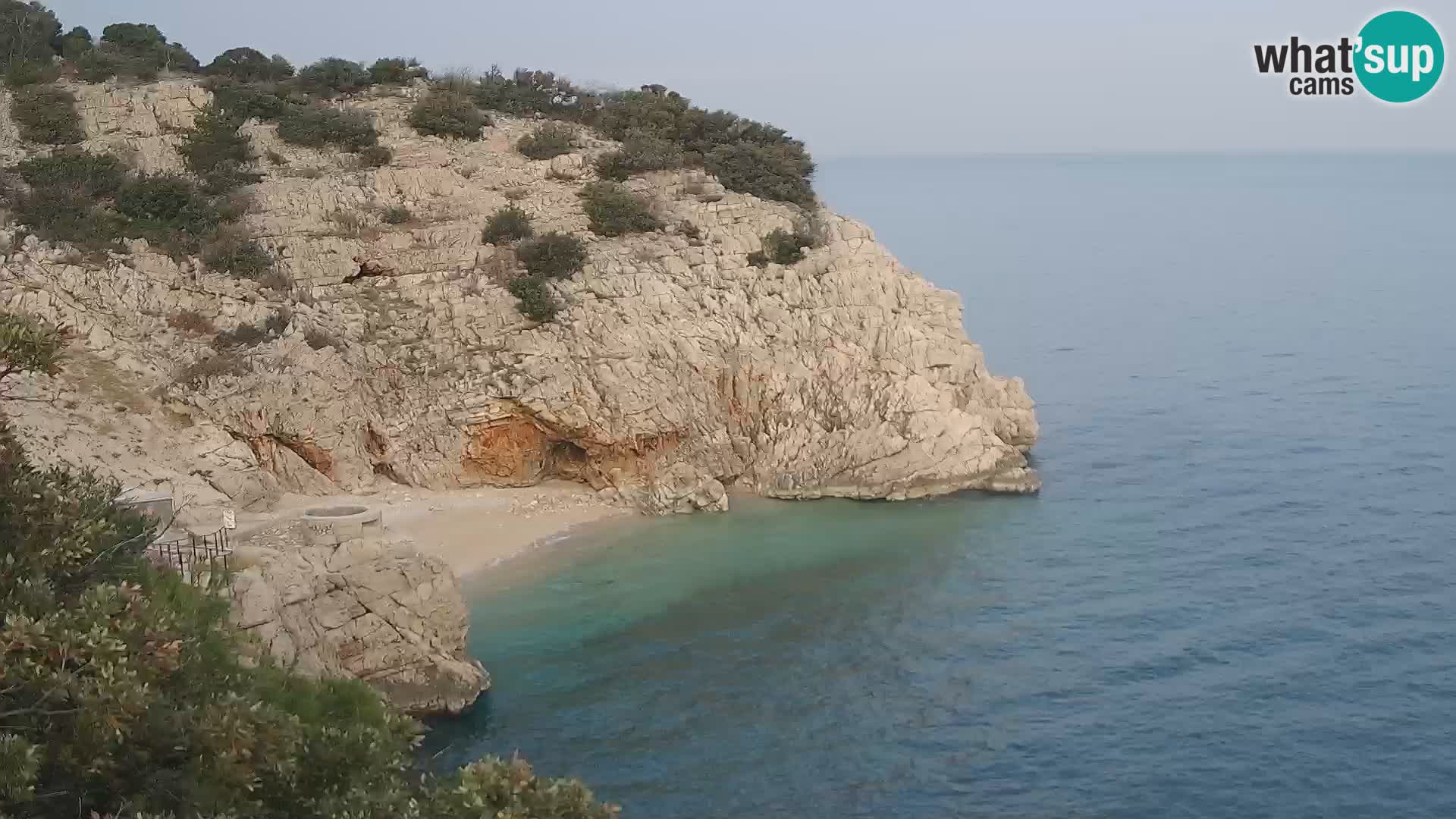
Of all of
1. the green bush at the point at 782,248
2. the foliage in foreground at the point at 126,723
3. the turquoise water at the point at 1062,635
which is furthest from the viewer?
the green bush at the point at 782,248

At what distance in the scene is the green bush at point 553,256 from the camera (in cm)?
3412

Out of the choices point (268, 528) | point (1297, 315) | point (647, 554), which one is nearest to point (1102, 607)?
point (647, 554)

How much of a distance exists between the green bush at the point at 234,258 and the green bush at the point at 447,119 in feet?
25.6

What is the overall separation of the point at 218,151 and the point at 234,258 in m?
5.03

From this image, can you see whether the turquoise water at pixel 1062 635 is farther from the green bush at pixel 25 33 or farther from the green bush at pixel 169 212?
the green bush at pixel 25 33

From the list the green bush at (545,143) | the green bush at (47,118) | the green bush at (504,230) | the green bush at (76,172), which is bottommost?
the green bush at (504,230)

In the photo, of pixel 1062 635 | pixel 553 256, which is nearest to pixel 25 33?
pixel 553 256

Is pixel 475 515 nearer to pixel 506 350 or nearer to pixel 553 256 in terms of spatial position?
pixel 506 350

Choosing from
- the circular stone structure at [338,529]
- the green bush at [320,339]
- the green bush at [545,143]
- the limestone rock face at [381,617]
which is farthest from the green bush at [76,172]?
the limestone rock face at [381,617]

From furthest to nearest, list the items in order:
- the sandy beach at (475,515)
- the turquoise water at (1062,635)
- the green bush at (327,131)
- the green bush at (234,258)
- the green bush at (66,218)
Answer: the green bush at (327,131), the green bush at (234,258), the green bush at (66,218), the sandy beach at (475,515), the turquoise water at (1062,635)

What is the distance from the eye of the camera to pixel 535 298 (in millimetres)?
33250

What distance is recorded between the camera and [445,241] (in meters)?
34.9

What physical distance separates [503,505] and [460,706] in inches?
412

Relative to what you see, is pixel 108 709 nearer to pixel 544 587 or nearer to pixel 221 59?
pixel 544 587
